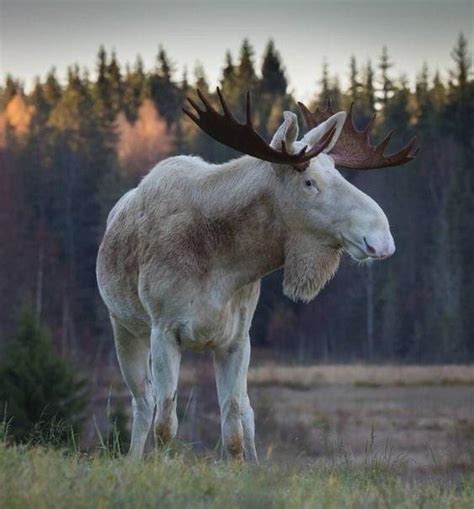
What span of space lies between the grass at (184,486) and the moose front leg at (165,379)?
1330 millimetres

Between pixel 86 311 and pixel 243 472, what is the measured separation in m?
50.4

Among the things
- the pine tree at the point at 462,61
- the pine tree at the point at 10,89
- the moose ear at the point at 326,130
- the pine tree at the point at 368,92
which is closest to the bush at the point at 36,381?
the moose ear at the point at 326,130

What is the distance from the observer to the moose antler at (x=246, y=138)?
1066cm

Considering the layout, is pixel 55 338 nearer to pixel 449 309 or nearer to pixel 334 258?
pixel 449 309

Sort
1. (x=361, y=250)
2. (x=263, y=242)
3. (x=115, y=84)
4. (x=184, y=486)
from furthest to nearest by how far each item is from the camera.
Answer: (x=115, y=84), (x=263, y=242), (x=361, y=250), (x=184, y=486)

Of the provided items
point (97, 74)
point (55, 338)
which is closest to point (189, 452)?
point (55, 338)

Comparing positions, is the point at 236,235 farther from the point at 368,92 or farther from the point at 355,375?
the point at 368,92

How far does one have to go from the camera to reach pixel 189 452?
10250mm

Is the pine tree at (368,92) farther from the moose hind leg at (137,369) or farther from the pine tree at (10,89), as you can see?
the moose hind leg at (137,369)

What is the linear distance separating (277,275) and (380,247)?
42.3 metres

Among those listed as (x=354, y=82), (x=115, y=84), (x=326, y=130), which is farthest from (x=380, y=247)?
(x=115, y=84)

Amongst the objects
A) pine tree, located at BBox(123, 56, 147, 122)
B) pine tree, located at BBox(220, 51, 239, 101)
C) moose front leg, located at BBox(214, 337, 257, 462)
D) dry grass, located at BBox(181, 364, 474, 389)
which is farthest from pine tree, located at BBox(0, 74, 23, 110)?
moose front leg, located at BBox(214, 337, 257, 462)

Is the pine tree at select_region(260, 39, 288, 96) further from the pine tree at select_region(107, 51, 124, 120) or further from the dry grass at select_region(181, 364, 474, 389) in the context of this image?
the dry grass at select_region(181, 364, 474, 389)

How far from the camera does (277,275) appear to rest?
52562 mm
